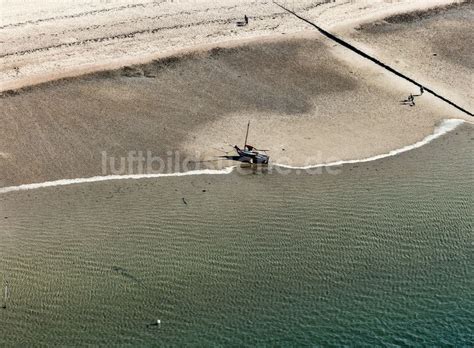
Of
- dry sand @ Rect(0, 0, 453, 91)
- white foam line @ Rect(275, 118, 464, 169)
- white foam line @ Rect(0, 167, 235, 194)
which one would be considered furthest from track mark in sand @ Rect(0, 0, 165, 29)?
white foam line @ Rect(275, 118, 464, 169)

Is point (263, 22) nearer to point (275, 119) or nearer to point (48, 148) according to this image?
point (275, 119)

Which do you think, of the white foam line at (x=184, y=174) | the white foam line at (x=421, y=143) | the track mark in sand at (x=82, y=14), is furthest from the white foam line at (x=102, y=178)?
the track mark in sand at (x=82, y=14)

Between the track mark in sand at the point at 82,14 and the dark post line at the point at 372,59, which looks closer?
the dark post line at the point at 372,59

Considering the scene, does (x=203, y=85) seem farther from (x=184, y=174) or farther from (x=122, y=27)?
(x=184, y=174)

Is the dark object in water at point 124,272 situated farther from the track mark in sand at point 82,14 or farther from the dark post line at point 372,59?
the dark post line at point 372,59

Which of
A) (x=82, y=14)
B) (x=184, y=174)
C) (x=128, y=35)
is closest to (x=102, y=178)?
(x=184, y=174)

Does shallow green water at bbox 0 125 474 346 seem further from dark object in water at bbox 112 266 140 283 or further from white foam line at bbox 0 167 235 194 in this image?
white foam line at bbox 0 167 235 194

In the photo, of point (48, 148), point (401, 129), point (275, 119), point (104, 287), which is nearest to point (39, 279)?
point (104, 287)
